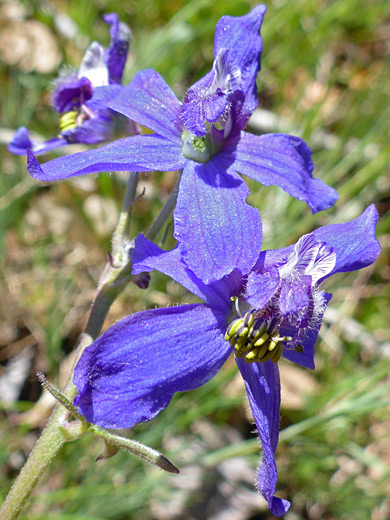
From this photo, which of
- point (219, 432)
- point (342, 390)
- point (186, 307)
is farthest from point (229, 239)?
point (219, 432)

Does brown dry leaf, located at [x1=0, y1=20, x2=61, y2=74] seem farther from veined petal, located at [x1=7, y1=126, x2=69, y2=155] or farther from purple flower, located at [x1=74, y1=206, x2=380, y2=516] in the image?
purple flower, located at [x1=74, y1=206, x2=380, y2=516]

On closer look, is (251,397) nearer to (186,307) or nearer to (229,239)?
(186,307)

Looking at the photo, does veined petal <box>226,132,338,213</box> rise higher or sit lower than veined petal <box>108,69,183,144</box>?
lower

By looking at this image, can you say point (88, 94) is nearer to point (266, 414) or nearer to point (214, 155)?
point (214, 155)

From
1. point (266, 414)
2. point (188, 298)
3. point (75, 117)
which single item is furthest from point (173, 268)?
point (188, 298)

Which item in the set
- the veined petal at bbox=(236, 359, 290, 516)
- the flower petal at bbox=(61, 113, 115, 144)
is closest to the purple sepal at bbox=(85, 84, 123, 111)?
the flower petal at bbox=(61, 113, 115, 144)
